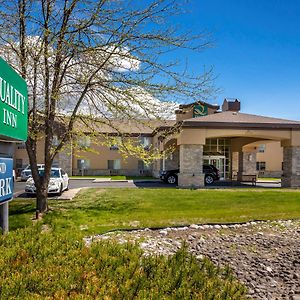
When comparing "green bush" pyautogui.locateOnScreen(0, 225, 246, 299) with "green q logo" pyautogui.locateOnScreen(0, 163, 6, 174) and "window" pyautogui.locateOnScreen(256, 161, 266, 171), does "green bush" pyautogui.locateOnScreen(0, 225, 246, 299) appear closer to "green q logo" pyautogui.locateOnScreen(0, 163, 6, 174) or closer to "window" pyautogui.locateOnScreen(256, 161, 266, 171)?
"green q logo" pyautogui.locateOnScreen(0, 163, 6, 174)

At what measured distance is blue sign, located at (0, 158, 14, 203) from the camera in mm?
2916

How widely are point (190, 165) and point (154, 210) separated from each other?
1168 cm

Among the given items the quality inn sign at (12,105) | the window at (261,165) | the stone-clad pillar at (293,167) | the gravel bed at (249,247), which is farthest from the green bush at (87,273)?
the window at (261,165)

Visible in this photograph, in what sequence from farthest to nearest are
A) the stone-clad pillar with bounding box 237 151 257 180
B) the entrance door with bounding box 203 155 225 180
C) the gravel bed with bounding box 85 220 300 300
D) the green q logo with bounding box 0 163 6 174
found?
the entrance door with bounding box 203 155 225 180, the stone-clad pillar with bounding box 237 151 257 180, the gravel bed with bounding box 85 220 300 300, the green q logo with bounding box 0 163 6 174

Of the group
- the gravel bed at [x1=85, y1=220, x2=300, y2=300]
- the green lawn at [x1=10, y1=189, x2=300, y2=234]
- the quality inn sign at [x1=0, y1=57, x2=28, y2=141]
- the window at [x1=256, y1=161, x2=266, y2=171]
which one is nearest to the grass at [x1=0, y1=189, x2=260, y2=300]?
the quality inn sign at [x1=0, y1=57, x2=28, y2=141]

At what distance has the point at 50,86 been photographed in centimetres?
1266

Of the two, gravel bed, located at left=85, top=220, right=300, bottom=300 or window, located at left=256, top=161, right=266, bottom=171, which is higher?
window, located at left=256, top=161, right=266, bottom=171

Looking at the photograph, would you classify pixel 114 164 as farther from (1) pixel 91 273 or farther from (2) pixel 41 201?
(1) pixel 91 273

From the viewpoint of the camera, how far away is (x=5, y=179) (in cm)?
299

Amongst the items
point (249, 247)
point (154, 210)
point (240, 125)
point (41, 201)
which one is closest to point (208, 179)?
point (240, 125)

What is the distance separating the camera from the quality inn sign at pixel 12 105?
2.66 meters

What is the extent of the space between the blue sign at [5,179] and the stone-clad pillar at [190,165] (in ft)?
73.4

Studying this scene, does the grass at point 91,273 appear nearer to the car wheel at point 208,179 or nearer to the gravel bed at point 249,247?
the gravel bed at point 249,247

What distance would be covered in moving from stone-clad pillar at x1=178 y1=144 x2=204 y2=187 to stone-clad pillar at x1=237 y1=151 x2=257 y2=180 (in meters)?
11.0
